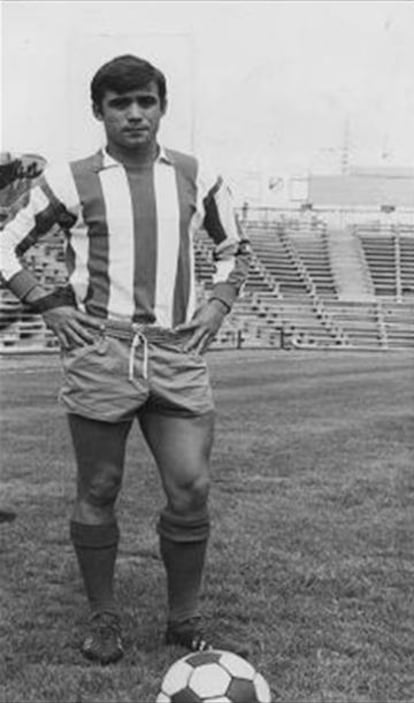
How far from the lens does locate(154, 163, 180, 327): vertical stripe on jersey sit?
3914 mm

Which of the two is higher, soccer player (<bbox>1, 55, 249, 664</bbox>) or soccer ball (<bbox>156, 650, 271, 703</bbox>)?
soccer player (<bbox>1, 55, 249, 664</bbox>)

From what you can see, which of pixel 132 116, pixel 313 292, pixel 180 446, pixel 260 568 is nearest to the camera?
pixel 132 116

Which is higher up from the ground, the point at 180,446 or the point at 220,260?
the point at 220,260

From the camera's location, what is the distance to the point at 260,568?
5.52m

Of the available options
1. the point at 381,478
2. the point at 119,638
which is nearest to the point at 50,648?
the point at 119,638

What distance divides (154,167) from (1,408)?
10934 mm

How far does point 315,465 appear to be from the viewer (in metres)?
9.23

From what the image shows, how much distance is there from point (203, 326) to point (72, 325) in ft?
1.49

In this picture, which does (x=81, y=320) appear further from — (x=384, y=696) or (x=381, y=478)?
(x=381, y=478)

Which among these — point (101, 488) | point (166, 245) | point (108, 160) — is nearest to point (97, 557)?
point (101, 488)

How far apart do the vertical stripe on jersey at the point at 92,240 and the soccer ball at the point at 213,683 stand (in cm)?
123

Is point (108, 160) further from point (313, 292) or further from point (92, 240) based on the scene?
point (313, 292)

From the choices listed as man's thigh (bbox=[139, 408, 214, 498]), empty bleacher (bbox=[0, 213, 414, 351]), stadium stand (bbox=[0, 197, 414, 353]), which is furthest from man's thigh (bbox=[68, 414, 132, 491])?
empty bleacher (bbox=[0, 213, 414, 351])

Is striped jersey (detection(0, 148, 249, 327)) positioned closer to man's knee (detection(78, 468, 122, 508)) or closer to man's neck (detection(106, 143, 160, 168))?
man's neck (detection(106, 143, 160, 168))
